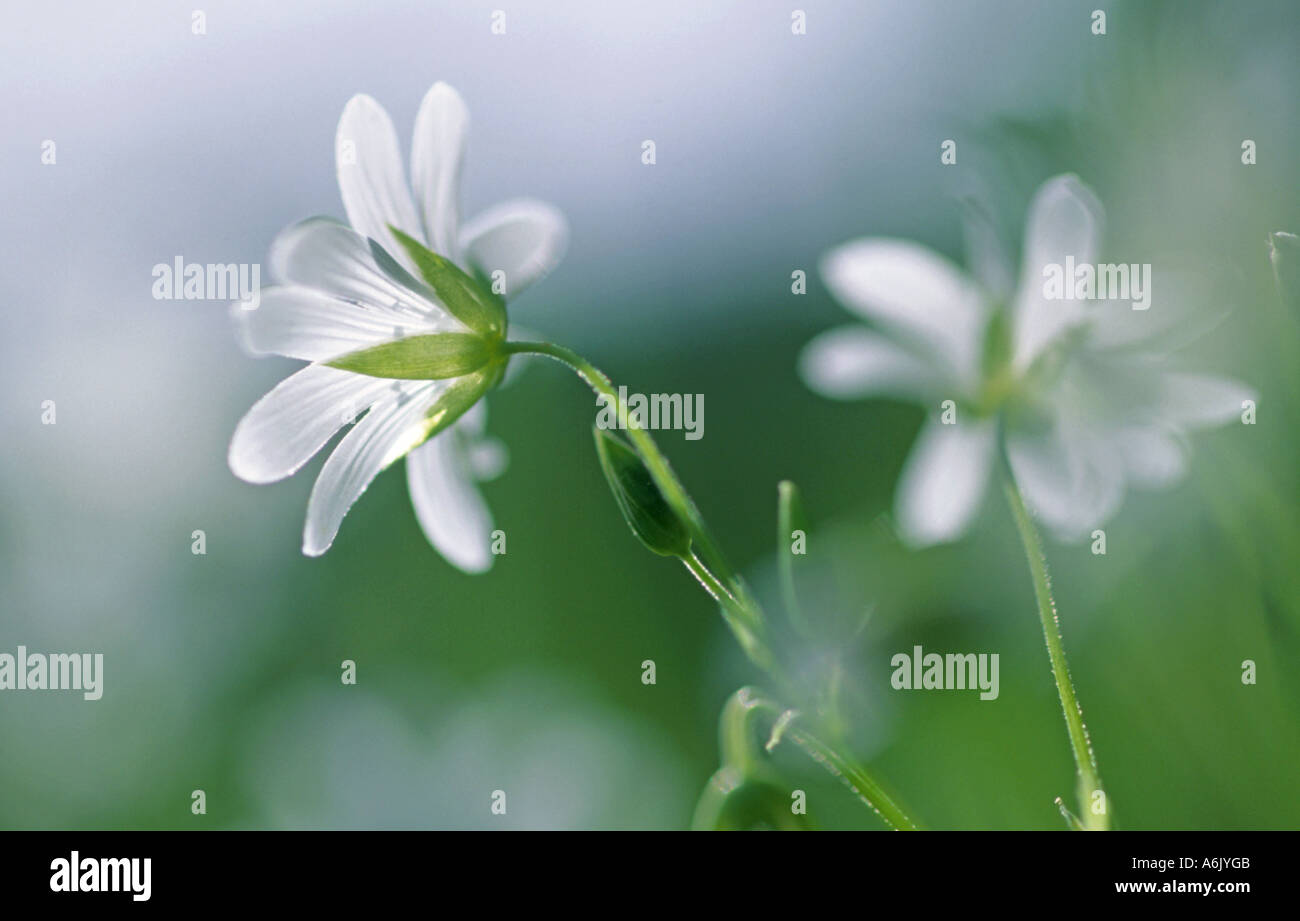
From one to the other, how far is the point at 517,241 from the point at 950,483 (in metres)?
0.49

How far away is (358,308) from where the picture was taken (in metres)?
0.73

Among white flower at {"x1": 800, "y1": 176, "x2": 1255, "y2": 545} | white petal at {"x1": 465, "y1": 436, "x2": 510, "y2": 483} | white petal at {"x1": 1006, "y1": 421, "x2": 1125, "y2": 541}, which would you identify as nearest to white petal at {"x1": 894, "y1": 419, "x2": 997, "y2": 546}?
white flower at {"x1": 800, "y1": 176, "x2": 1255, "y2": 545}

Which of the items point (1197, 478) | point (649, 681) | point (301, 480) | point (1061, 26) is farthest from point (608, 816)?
point (1061, 26)

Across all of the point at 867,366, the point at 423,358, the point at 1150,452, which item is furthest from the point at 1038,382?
the point at 423,358

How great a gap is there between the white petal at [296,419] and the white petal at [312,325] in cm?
2

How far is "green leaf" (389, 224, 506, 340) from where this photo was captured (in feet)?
2.33

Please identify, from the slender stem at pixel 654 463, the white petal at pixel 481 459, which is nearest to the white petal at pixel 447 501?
the white petal at pixel 481 459

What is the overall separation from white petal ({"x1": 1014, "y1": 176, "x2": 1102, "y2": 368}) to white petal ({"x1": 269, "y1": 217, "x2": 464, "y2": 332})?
44 cm

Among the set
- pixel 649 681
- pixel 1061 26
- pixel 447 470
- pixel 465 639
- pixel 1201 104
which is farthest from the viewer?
pixel 465 639

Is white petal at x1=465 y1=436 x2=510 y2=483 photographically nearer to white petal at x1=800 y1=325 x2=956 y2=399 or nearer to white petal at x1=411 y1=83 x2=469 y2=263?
white petal at x1=411 y1=83 x2=469 y2=263

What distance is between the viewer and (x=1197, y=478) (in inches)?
35.6

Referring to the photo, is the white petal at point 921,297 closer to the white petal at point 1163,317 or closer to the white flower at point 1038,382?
the white flower at point 1038,382
